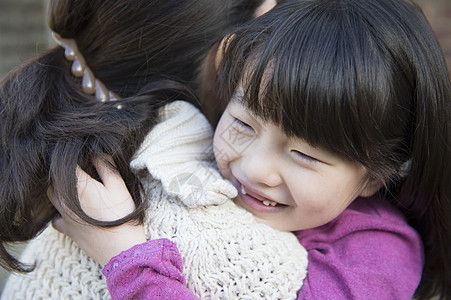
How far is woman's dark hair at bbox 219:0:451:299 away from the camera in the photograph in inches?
31.9

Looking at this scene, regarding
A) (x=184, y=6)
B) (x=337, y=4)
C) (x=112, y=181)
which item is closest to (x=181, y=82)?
(x=184, y=6)

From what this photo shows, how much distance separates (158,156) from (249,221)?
25cm

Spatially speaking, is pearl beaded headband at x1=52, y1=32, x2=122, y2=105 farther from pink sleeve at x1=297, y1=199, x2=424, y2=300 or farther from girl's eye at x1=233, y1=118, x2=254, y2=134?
pink sleeve at x1=297, y1=199, x2=424, y2=300

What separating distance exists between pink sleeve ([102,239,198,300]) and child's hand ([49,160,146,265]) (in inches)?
2.0

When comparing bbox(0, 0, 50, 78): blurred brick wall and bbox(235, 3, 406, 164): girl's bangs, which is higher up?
bbox(235, 3, 406, 164): girl's bangs

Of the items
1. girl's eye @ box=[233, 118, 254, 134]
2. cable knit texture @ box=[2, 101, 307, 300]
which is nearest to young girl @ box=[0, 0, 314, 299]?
cable knit texture @ box=[2, 101, 307, 300]

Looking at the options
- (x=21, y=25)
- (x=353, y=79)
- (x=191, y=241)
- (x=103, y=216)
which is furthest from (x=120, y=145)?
(x=21, y=25)

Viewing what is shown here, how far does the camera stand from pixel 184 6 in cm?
109

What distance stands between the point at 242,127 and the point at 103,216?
0.34 meters

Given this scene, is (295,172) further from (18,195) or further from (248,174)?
(18,195)

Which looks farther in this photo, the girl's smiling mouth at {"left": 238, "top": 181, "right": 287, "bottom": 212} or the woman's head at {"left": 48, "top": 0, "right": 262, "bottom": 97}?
the woman's head at {"left": 48, "top": 0, "right": 262, "bottom": 97}

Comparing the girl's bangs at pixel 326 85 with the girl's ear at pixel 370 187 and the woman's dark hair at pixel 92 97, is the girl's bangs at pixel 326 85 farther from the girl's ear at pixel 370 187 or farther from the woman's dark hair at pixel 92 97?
the woman's dark hair at pixel 92 97

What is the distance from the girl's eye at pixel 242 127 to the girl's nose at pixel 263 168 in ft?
0.14

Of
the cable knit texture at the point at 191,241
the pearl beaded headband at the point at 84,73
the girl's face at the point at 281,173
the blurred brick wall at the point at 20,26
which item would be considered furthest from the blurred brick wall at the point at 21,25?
the girl's face at the point at 281,173
